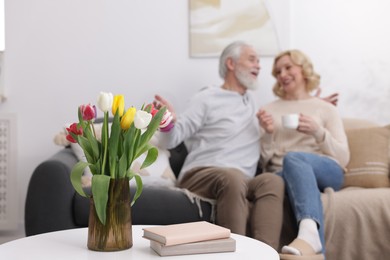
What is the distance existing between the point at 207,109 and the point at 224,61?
0.33 meters

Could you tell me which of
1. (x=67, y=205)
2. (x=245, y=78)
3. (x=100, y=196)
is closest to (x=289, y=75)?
(x=245, y=78)

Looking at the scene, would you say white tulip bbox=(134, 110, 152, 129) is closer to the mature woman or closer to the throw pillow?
the mature woman

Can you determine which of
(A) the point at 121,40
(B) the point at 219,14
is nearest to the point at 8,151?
(A) the point at 121,40

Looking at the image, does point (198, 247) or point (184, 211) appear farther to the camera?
point (184, 211)

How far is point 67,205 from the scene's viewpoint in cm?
224

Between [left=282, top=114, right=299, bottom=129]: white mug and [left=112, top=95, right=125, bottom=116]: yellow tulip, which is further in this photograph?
[left=282, top=114, right=299, bottom=129]: white mug

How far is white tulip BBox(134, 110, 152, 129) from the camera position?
1359 millimetres

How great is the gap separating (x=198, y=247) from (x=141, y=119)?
14.0 inches

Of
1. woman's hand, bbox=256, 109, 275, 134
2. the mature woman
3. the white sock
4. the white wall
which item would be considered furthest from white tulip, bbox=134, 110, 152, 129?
the white wall

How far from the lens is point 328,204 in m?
2.35

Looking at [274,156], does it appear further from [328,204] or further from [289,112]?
[328,204]

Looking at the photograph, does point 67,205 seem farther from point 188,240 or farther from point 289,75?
point 289,75

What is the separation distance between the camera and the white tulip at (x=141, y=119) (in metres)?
1.36

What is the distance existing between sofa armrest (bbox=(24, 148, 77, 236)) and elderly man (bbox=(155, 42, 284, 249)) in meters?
0.59
